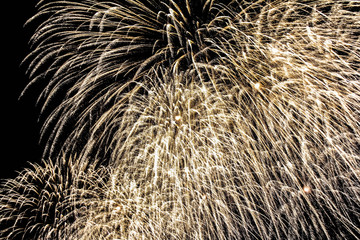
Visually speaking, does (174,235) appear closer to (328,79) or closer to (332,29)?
(328,79)

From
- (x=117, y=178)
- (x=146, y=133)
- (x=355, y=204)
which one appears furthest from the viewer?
(x=355, y=204)

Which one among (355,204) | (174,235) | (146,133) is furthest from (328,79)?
(355,204)

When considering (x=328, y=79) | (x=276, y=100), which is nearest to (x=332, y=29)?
(x=328, y=79)

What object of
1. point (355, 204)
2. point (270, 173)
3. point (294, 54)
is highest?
→ point (294, 54)

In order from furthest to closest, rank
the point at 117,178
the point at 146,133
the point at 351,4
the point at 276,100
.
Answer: the point at 117,178 → the point at 146,133 → the point at 276,100 → the point at 351,4

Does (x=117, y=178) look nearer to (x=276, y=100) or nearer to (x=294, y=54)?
(x=276, y=100)

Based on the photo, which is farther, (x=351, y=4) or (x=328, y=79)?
(x=328, y=79)

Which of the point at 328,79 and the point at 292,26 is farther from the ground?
the point at 292,26

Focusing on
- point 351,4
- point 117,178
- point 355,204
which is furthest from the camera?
point 355,204

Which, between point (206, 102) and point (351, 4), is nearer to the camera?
point (351, 4)
